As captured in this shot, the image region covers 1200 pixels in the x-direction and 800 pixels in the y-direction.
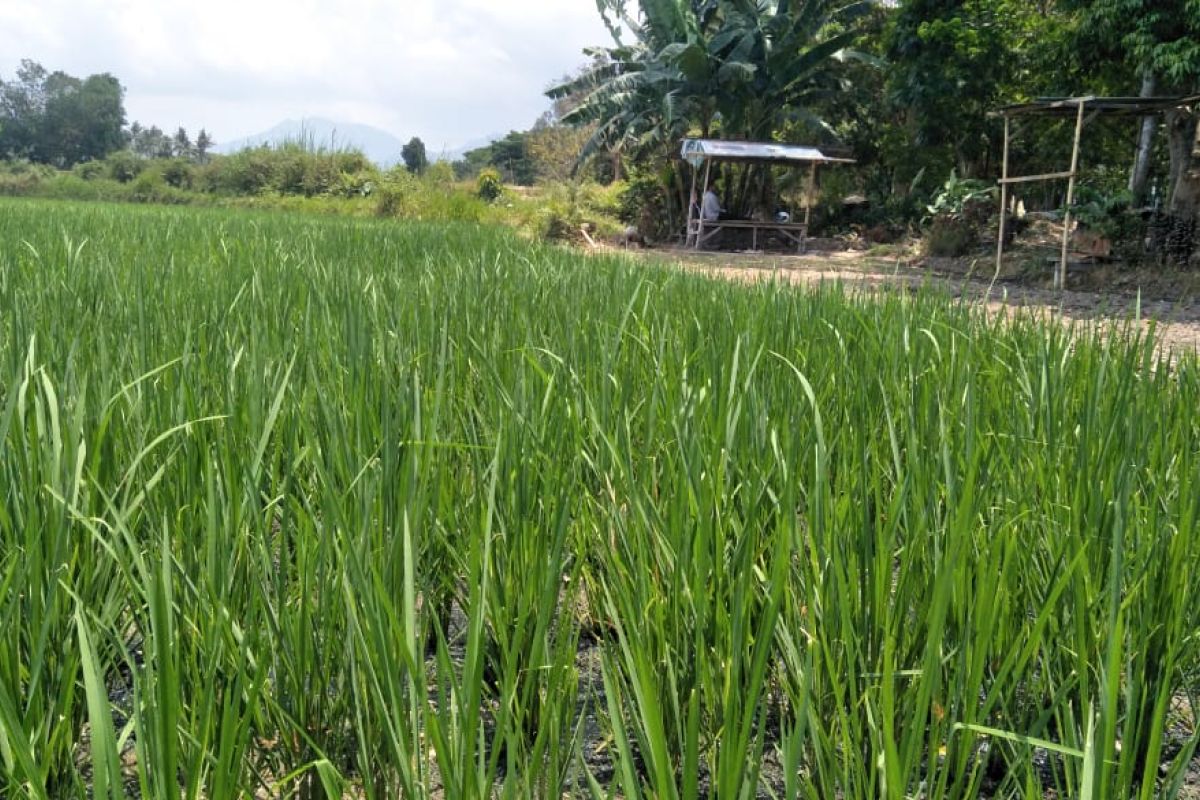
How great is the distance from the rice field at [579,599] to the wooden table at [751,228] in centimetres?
1158

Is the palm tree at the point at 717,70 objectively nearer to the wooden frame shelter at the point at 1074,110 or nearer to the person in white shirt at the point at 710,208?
the person in white shirt at the point at 710,208

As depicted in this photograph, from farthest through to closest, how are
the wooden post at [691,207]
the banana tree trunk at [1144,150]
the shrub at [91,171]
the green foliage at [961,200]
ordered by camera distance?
the shrub at [91,171], the wooden post at [691,207], the green foliage at [961,200], the banana tree trunk at [1144,150]

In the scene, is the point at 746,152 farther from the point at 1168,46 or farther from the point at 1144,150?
the point at 1168,46

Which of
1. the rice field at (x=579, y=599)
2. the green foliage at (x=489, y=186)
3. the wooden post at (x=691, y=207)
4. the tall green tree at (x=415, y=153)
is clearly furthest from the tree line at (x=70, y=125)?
the rice field at (x=579, y=599)

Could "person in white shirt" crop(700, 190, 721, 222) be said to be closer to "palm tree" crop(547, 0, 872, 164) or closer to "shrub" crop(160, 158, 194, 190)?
→ "palm tree" crop(547, 0, 872, 164)

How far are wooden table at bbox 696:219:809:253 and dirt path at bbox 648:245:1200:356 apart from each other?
383mm

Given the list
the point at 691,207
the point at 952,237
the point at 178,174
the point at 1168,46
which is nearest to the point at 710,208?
the point at 691,207

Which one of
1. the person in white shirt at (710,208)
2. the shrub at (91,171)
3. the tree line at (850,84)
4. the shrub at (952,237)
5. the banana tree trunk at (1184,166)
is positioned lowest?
the shrub at (952,237)

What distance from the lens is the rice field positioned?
A: 591 millimetres

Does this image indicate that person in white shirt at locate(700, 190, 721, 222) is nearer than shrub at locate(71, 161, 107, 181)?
Yes

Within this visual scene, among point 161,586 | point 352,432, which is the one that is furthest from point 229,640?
point 352,432

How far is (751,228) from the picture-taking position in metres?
14.3

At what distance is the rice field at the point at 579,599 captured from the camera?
59cm

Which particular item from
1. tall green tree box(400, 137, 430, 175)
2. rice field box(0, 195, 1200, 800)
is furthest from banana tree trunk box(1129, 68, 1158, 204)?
tall green tree box(400, 137, 430, 175)
